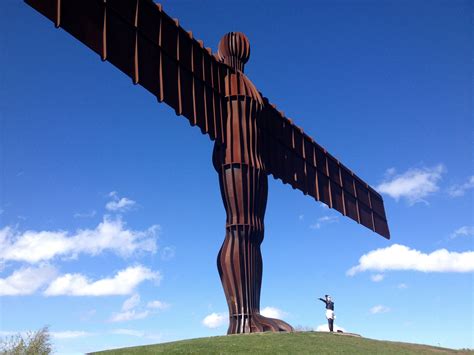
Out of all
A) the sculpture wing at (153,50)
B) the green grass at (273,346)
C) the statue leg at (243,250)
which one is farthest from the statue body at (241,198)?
the green grass at (273,346)

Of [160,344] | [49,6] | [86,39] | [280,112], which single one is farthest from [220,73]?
[160,344]

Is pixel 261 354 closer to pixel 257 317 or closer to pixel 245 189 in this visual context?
pixel 257 317

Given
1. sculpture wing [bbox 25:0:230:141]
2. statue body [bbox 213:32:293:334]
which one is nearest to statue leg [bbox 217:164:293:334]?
statue body [bbox 213:32:293:334]

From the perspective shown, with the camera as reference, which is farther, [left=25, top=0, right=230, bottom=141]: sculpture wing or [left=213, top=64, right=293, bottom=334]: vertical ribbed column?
[left=213, top=64, right=293, bottom=334]: vertical ribbed column

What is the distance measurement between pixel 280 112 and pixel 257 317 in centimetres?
1005

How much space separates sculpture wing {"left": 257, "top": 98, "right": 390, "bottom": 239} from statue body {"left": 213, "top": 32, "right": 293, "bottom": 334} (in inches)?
47.9

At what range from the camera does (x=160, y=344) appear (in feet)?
65.7

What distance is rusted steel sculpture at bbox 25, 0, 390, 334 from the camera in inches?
766

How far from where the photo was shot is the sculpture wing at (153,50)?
18469mm

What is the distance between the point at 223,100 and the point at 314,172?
25.2 feet

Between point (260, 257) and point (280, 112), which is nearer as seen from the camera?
point (260, 257)

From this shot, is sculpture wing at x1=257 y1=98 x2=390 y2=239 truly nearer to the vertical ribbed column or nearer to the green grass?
the vertical ribbed column

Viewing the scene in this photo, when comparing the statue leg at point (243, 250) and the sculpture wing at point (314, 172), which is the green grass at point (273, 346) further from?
the sculpture wing at point (314, 172)

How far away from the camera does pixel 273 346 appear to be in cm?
1883
